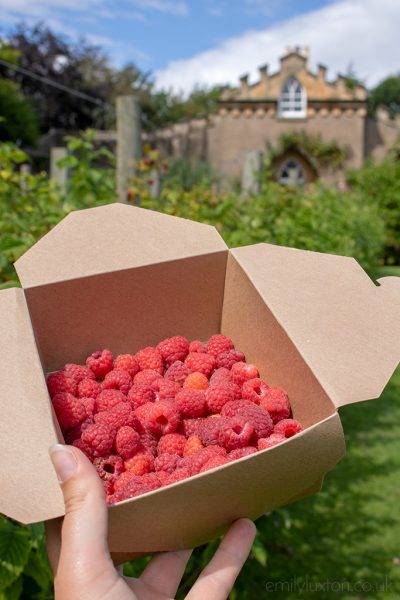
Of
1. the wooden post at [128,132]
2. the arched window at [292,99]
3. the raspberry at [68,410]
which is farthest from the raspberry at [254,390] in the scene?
the arched window at [292,99]

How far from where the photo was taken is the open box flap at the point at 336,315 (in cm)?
97

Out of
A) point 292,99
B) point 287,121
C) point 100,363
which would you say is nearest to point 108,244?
point 100,363

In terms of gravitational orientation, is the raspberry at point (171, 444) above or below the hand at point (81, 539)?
below

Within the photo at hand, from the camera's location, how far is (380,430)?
14.0 feet

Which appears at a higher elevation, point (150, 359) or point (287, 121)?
point (287, 121)

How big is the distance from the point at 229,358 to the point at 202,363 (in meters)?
0.06

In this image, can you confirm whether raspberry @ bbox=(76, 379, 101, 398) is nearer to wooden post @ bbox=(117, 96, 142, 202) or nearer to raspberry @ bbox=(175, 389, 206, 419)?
raspberry @ bbox=(175, 389, 206, 419)

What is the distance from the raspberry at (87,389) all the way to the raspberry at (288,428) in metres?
0.38

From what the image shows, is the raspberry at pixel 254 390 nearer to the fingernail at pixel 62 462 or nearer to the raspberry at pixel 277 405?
the raspberry at pixel 277 405

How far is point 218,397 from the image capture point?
1222 mm

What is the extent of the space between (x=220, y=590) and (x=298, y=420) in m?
0.34

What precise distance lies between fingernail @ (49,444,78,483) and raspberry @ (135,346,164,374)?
555 mm

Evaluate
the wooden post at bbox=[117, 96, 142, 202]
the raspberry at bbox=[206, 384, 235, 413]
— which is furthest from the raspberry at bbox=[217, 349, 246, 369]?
the wooden post at bbox=[117, 96, 142, 202]

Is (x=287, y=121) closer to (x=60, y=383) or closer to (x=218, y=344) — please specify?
(x=218, y=344)
